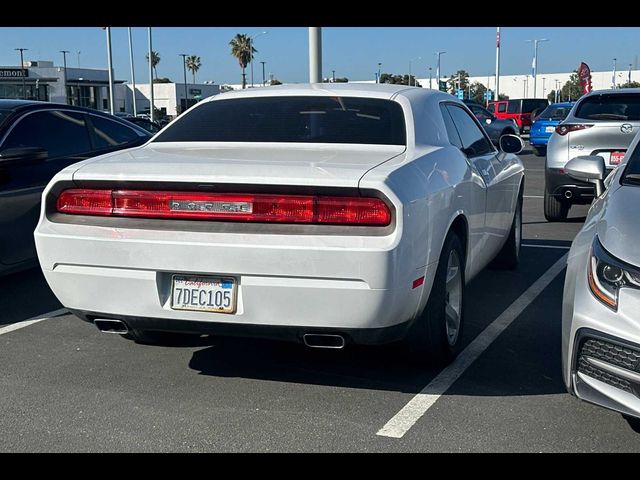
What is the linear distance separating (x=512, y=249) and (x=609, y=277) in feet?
13.1

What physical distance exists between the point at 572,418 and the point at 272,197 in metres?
1.78

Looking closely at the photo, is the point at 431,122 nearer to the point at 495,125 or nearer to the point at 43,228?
the point at 43,228

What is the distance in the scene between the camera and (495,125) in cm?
2647

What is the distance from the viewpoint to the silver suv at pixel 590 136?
9.79 metres

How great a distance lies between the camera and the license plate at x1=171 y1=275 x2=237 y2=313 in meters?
3.94

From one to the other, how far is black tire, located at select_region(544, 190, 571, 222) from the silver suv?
0.06 ft

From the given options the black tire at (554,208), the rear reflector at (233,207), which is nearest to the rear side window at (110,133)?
the rear reflector at (233,207)

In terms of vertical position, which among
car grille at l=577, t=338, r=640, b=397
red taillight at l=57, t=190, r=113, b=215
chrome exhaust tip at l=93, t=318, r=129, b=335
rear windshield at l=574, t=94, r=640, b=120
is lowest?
chrome exhaust tip at l=93, t=318, r=129, b=335

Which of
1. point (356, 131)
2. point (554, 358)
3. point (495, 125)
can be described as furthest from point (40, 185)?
point (495, 125)

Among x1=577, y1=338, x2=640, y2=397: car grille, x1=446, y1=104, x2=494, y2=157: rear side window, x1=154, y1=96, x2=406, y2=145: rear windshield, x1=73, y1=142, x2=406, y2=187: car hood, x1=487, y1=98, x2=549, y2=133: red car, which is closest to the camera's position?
x1=577, y1=338, x2=640, y2=397: car grille

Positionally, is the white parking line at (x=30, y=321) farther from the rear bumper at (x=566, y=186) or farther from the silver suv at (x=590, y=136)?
the rear bumper at (x=566, y=186)

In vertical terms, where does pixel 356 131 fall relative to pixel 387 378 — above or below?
above

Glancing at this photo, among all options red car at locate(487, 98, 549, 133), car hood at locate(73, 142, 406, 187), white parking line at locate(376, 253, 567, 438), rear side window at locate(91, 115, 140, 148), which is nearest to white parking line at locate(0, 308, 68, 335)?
car hood at locate(73, 142, 406, 187)

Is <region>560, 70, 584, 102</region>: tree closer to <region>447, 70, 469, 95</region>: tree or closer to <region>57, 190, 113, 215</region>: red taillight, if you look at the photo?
<region>447, 70, 469, 95</region>: tree
